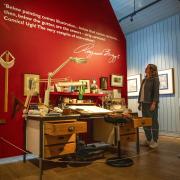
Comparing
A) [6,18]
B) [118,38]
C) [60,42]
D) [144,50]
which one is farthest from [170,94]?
[6,18]

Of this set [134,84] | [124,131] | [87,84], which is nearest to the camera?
[124,131]

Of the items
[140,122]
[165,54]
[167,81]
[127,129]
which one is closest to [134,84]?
[167,81]

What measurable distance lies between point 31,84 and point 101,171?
5.25ft

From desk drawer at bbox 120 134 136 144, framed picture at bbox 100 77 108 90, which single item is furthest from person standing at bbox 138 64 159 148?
framed picture at bbox 100 77 108 90

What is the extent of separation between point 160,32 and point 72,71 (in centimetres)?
297

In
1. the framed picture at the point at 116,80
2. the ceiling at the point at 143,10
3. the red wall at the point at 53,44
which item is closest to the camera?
the red wall at the point at 53,44

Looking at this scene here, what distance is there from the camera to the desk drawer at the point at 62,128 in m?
2.47

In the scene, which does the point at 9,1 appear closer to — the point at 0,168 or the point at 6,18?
the point at 6,18

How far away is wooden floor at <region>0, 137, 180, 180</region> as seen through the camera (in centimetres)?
237

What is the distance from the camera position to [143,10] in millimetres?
5453

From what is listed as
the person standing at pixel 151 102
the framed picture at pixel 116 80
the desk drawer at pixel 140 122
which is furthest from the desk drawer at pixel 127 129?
the framed picture at pixel 116 80

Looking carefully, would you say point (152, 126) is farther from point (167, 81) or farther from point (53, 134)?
point (53, 134)

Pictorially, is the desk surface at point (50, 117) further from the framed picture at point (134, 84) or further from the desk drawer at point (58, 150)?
the framed picture at point (134, 84)
